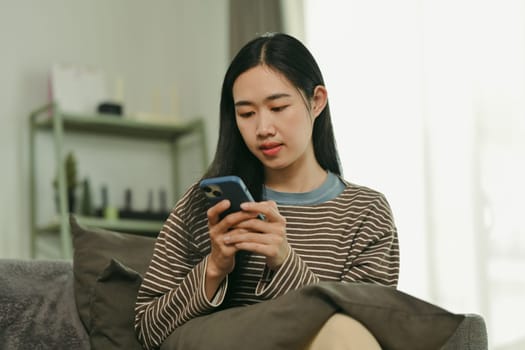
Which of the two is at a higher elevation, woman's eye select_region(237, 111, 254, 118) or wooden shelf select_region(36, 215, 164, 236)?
woman's eye select_region(237, 111, 254, 118)

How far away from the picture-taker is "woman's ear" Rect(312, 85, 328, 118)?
157 centimetres

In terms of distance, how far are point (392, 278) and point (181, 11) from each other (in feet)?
10.6

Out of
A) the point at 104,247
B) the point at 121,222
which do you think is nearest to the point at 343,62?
the point at 121,222

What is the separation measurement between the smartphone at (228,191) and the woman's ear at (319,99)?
1.13 ft

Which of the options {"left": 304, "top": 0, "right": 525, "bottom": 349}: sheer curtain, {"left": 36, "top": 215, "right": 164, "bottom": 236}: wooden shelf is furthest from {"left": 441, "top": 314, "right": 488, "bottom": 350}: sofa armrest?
{"left": 36, "top": 215, "right": 164, "bottom": 236}: wooden shelf

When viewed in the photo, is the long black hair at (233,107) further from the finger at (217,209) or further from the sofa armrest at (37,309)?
the sofa armrest at (37,309)

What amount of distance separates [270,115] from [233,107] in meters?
0.14

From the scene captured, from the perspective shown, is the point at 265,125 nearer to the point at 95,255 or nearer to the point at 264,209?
the point at 264,209

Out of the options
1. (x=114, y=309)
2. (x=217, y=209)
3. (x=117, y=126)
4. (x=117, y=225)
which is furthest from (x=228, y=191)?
(x=117, y=126)

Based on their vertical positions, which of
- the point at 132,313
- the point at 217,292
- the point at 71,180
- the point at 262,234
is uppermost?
the point at 262,234

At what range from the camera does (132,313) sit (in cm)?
161

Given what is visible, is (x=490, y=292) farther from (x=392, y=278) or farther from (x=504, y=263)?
(x=392, y=278)

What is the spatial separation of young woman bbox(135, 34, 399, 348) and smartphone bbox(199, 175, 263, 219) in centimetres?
5

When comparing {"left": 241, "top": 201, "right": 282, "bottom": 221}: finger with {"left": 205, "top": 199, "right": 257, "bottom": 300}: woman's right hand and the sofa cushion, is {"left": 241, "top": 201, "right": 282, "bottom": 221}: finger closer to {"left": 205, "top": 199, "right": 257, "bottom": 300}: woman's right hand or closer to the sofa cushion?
{"left": 205, "top": 199, "right": 257, "bottom": 300}: woman's right hand
